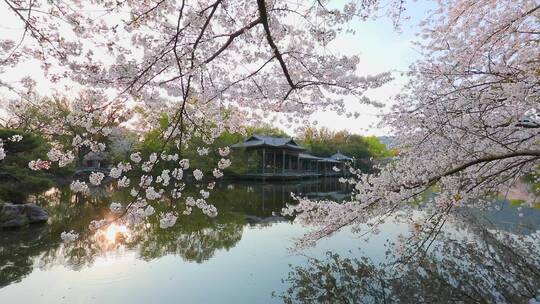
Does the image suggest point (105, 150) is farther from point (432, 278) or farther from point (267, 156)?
point (432, 278)

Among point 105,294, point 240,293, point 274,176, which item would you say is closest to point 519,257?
point 240,293

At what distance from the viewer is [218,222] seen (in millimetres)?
11422

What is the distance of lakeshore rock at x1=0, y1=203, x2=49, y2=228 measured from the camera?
392 inches

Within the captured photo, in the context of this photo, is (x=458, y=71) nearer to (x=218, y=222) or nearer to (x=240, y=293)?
(x=240, y=293)

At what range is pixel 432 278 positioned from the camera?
5969mm

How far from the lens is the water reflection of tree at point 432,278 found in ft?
17.4

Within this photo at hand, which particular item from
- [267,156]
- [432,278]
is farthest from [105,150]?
[432,278]

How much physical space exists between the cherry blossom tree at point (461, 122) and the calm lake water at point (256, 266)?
3.66 feet

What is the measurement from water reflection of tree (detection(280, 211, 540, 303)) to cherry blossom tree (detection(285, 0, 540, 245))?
93cm

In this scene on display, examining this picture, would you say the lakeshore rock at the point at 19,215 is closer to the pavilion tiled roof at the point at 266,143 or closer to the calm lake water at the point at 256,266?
the calm lake water at the point at 256,266

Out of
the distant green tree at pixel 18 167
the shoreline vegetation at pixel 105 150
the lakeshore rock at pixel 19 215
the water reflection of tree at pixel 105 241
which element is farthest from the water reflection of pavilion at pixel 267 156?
the lakeshore rock at pixel 19 215

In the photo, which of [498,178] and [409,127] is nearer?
[498,178]

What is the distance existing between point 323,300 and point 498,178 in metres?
3.58

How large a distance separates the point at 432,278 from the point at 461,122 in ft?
9.76
